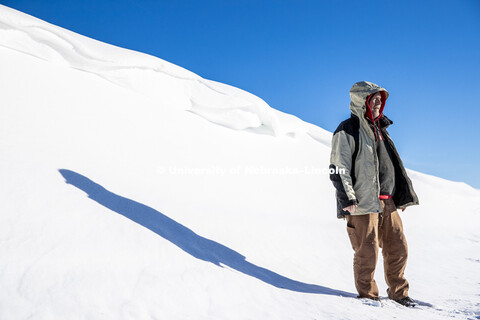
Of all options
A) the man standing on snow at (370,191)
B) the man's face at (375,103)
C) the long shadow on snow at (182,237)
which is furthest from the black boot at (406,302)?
the man's face at (375,103)

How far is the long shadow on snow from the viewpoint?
3.17 meters

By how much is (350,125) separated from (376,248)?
1095 millimetres

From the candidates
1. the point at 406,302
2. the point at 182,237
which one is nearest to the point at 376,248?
the point at 406,302

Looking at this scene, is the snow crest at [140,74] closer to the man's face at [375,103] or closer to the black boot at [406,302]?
the man's face at [375,103]

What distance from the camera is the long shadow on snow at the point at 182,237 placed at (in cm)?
317

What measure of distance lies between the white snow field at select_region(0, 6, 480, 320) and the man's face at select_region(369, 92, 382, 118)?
5.56 ft

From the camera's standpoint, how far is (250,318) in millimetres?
2223

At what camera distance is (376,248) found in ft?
9.40

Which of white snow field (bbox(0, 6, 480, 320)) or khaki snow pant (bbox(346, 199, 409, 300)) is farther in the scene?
khaki snow pant (bbox(346, 199, 409, 300))

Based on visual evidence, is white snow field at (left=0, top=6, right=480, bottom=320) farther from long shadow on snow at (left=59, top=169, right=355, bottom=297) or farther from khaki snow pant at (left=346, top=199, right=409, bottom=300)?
khaki snow pant at (left=346, top=199, right=409, bottom=300)

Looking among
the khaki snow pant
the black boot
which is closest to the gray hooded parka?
the khaki snow pant

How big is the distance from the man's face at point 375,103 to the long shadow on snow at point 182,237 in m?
1.71

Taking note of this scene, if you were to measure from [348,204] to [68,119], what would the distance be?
4484 mm

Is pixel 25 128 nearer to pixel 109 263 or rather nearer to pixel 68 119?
pixel 68 119
